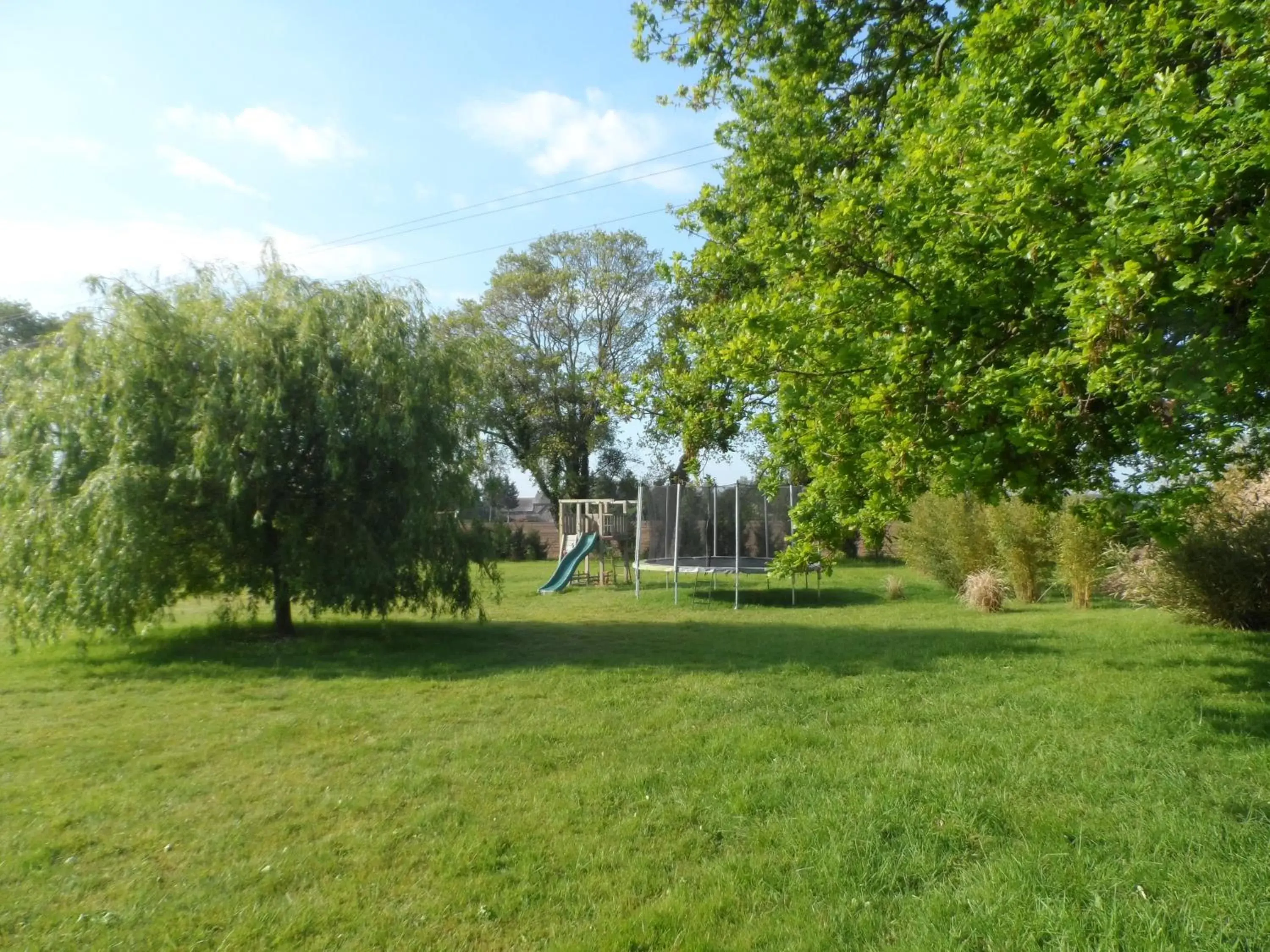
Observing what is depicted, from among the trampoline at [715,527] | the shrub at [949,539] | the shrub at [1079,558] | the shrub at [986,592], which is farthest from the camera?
the trampoline at [715,527]

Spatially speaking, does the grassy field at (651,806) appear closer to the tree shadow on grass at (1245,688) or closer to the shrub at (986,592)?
the tree shadow on grass at (1245,688)

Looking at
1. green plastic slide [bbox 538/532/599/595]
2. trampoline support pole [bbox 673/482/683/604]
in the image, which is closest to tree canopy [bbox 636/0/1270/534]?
trampoline support pole [bbox 673/482/683/604]

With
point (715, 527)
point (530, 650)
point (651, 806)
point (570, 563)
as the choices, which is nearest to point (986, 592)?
point (715, 527)

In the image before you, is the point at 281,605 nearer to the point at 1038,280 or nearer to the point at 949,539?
the point at 1038,280

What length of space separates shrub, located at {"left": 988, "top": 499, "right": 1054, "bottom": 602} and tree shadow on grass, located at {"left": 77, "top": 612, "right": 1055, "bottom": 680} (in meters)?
4.29

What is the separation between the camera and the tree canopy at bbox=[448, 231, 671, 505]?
34.1 m

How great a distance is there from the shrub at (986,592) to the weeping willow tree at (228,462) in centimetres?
904

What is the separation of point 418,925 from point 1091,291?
4.32 metres

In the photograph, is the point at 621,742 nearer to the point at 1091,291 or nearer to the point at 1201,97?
the point at 1091,291

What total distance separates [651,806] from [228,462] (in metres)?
7.96

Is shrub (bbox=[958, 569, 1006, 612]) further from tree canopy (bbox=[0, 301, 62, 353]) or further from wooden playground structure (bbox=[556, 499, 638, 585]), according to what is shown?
tree canopy (bbox=[0, 301, 62, 353])

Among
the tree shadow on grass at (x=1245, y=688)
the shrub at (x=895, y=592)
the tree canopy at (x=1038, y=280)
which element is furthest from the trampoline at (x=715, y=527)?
the tree canopy at (x=1038, y=280)

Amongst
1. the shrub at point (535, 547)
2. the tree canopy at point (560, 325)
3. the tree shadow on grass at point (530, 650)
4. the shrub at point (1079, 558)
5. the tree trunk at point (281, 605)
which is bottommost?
the tree shadow on grass at point (530, 650)

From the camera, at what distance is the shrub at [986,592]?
51.8 feet
